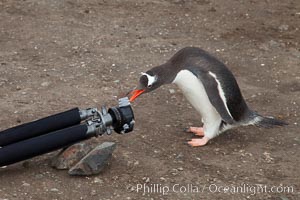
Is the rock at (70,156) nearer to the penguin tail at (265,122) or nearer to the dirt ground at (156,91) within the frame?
the dirt ground at (156,91)

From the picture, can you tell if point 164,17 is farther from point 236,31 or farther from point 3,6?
point 3,6

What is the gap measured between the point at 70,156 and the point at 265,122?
167cm

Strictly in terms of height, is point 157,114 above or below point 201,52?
below

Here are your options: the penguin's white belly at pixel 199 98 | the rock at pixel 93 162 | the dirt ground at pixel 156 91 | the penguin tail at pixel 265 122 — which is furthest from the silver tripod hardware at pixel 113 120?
the penguin tail at pixel 265 122

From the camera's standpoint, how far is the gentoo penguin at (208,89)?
207 inches

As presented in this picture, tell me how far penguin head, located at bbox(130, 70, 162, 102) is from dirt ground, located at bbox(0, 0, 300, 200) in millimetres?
377

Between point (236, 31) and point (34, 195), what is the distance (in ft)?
13.5

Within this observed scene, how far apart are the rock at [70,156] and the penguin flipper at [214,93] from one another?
3.48 ft

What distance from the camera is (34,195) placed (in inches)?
179

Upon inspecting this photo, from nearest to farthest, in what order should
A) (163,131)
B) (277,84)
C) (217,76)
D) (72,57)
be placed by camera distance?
(217,76) < (163,131) < (277,84) < (72,57)

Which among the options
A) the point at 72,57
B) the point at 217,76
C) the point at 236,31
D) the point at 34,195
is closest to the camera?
the point at 34,195

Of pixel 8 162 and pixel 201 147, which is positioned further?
pixel 201 147

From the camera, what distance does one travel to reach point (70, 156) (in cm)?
480

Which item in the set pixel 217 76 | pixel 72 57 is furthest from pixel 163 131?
pixel 72 57
